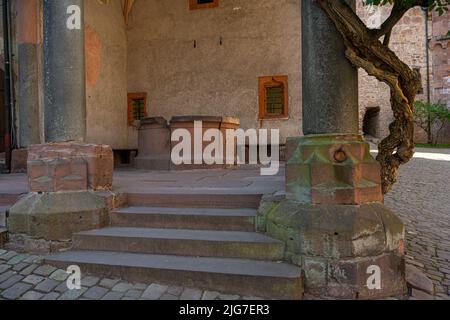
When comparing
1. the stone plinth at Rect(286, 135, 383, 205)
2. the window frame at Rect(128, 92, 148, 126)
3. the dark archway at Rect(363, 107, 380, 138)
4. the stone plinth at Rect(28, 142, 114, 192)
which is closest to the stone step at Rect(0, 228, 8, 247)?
the stone plinth at Rect(28, 142, 114, 192)

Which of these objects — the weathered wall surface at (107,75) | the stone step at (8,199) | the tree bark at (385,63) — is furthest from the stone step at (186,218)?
the weathered wall surface at (107,75)

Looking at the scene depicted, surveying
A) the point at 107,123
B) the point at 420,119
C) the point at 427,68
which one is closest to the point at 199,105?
the point at 107,123

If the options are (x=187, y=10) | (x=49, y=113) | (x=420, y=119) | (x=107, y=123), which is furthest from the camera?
(x=420, y=119)

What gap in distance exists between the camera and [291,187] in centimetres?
246

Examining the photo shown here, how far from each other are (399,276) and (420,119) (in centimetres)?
2080

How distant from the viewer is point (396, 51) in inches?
789

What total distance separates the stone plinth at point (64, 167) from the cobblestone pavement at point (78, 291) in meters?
0.77

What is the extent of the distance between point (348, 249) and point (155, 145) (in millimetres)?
5238

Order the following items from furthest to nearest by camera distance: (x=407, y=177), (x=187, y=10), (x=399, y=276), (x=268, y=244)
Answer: (x=187, y=10) < (x=407, y=177) < (x=268, y=244) < (x=399, y=276)

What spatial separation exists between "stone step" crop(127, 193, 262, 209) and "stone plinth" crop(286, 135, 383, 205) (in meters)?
0.69

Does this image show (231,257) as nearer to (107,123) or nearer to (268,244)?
(268,244)

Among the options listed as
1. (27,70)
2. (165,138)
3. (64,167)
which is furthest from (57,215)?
(27,70)

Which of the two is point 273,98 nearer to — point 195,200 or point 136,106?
point 136,106

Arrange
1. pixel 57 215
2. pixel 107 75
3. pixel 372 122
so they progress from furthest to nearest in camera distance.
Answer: pixel 372 122 → pixel 107 75 → pixel 57 215
